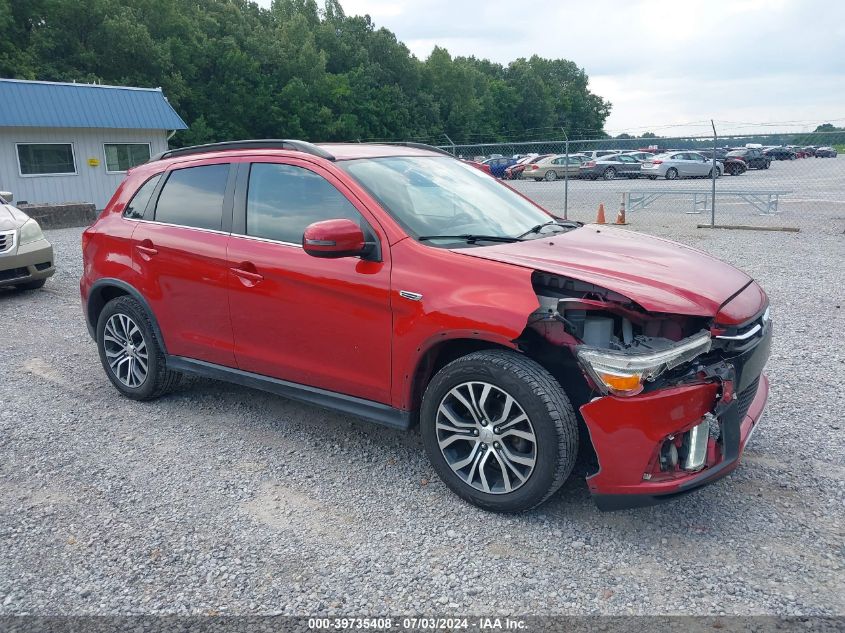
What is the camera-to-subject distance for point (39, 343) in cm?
Answer: 698

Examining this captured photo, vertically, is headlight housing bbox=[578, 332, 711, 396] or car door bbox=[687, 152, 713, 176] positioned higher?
car door bbox=[687, 152, 713, 176]

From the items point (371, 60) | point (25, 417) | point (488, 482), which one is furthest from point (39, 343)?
point (371, 60)

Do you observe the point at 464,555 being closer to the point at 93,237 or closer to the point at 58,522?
the point at 58,522

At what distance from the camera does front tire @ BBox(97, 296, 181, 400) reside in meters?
5.01

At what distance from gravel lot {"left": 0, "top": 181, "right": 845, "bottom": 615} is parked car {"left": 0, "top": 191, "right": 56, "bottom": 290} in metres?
4.45

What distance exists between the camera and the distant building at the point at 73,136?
806 inches

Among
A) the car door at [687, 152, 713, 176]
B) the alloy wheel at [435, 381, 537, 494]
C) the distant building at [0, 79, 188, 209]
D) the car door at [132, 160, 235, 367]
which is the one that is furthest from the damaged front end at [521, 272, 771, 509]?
the car door at [687, 152, 713, 176]

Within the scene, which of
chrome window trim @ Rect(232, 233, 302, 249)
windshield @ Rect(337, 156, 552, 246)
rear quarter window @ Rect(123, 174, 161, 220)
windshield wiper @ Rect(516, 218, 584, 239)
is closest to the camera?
windshield @ Rect(337, 156, 552, 246)

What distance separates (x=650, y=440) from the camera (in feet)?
9.97

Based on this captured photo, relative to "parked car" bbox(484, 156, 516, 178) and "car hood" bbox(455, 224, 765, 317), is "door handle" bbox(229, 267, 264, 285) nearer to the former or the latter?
"car hood" bbox(455, 224, 765, 317)

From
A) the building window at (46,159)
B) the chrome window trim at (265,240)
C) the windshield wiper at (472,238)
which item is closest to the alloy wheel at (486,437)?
the windshield wiper at (472,238)

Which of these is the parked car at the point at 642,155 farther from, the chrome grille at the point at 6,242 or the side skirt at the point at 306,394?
the side skirt at the point at 306,394

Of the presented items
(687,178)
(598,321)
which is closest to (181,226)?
(598,321)

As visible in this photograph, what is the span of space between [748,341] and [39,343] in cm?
645
